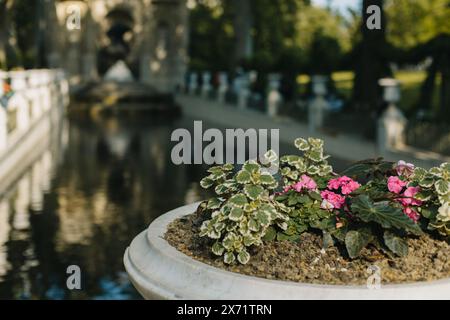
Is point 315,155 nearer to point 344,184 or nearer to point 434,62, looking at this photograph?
point 344,184

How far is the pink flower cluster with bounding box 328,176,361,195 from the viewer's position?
6.38m

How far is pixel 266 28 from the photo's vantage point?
5850 cm

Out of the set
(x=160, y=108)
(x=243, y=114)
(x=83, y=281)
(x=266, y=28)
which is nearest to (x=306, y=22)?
(x=266, y=28)

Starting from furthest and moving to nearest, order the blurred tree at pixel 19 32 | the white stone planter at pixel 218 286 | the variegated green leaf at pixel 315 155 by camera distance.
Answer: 1. the blurred tree at pixel 19 32
2. the variegated green leaf at pixel 315 155
3. the white stone planter at pixel 218 286

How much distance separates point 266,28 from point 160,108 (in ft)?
69.5

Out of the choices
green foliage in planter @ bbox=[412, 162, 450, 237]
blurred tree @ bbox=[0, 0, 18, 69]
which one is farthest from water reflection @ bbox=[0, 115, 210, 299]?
blurred tree @ bbox=[0, 0, 18, 69]

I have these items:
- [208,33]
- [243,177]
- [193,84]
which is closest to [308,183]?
[243,177]

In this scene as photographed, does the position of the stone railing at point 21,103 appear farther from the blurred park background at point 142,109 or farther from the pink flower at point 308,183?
the pink flower at point 308,183

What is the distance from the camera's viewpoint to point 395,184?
21.1 ft

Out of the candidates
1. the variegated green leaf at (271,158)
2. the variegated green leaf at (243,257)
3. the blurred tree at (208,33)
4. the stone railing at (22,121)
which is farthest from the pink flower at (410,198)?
the blurred tree at (208,33)

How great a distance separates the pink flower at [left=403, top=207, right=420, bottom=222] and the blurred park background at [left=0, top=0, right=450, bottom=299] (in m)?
3.08

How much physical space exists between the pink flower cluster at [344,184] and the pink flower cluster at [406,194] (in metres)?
0.26

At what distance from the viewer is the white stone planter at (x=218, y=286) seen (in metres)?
4.96

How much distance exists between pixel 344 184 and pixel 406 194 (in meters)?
0.46
